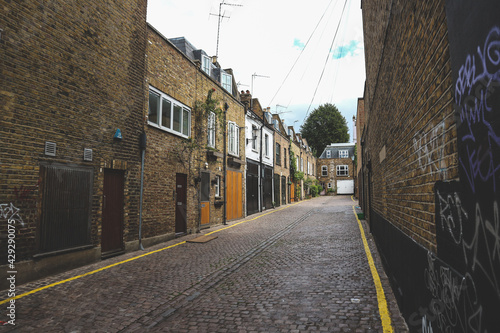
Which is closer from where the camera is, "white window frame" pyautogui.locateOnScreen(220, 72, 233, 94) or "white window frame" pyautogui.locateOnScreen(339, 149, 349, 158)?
"white window frame" pyautogui.locateOnScreen(220, 72, 233, 94)

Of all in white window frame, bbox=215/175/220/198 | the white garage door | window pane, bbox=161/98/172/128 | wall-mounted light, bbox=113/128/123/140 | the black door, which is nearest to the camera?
wall-mounted light, bbox=113/128/123/140

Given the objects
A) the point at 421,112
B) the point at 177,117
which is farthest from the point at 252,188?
the point at 421,112

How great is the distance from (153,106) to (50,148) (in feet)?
13.4

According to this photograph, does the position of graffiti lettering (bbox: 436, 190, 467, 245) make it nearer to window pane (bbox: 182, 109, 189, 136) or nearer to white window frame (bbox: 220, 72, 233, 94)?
window pane (bbox: 182, 109, 189, 136)

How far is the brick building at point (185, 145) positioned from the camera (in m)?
9.42

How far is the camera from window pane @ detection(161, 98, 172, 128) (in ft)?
32.7

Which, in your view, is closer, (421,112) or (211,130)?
(421,112)

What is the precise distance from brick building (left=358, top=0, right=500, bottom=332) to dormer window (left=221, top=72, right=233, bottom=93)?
1324 centimetres

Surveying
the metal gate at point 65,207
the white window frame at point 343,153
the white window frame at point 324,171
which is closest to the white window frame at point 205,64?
the metal gate at point 65,207

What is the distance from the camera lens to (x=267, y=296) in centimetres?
459

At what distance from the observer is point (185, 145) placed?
11117mm

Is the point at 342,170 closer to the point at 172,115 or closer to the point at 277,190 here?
the point at 277,190

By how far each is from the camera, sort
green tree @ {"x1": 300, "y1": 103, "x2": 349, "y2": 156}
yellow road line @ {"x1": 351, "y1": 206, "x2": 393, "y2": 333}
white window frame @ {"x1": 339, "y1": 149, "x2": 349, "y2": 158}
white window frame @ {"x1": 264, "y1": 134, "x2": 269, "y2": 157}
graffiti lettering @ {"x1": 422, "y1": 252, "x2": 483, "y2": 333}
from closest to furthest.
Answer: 1. graffiti lettering @ {"x1": 422, "y1": 252, "x2": 483, "y2": 333}
2. yellow road line @ {"x1": 351, "y1": 206, "x2": 393, "y2": 333}
3. white window frame @ {"x1": 264, "y1": 134, "x2": 269, "y2": 157}
4. white window frame @ {"x1": 339, "y1": 149, "x2": 349, "y2": 158}
5. green tree @ {"x1": 300, "y1": 103, "x2": 349, "y2": 156}

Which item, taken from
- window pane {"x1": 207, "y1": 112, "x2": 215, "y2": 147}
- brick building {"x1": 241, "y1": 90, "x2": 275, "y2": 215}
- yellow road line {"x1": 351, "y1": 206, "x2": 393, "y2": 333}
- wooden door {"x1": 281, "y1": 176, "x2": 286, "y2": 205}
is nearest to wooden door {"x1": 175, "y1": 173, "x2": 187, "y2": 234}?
window pane {"x1": 207, "y1": 112, "x2": 215, "y2": 147}
